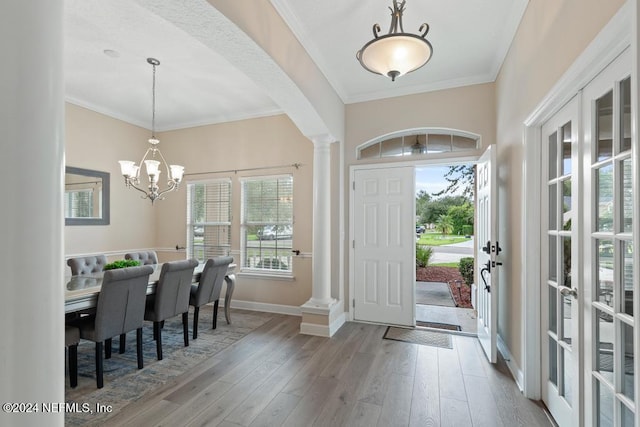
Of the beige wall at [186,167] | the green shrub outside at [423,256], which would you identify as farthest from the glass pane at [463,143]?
the green shrub outside at [423,256]

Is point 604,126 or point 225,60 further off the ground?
point 225,60

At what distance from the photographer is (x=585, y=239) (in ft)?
5.28

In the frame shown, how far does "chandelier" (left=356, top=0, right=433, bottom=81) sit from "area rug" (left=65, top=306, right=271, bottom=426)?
297 centimetres

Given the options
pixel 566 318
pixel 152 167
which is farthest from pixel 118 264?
pixel 566 318

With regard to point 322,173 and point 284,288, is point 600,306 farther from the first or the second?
point 284,288

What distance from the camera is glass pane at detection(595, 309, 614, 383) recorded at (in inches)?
55.8

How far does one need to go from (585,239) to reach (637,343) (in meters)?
0.67

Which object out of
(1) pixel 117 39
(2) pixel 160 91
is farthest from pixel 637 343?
(2) pixel 160 91

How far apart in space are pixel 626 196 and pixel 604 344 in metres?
0.76

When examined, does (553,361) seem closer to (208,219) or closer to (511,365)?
(511,365)

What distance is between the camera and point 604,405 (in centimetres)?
147

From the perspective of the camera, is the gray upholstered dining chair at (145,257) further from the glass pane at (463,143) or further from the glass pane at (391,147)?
the glass pane at (463,143)

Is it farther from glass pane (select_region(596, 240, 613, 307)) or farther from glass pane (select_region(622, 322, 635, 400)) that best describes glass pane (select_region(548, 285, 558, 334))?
glass pane (select_region(622, 322, 635, 400))

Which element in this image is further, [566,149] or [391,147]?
[391,147]
